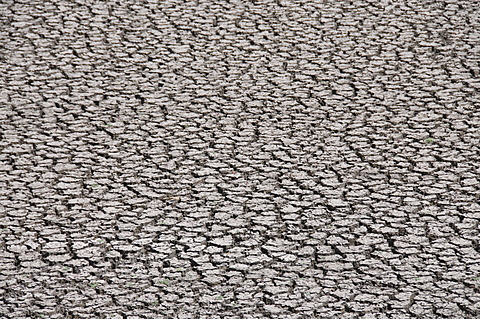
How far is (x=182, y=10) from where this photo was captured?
4363mm

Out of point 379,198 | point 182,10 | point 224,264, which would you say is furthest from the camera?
point 182,10

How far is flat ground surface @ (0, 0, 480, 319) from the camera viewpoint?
2525 millimetres

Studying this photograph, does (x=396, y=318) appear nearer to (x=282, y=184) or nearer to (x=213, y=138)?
(x=282, y=184)

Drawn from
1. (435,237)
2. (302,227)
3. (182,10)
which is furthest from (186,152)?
(182,10)

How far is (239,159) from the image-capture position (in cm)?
319

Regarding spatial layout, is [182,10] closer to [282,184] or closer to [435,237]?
[282,184]

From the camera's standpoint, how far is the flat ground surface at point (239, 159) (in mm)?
2525

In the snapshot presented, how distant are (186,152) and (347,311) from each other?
3.52 feet

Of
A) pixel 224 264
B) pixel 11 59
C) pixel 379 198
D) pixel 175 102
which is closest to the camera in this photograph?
pixel 224 264

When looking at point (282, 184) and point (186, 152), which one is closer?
point (282, 184)

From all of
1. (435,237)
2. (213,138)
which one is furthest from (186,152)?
(435,237)

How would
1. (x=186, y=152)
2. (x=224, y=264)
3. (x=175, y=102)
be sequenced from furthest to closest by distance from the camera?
(x=175, y=102)
(x=186, y=152)
(x=224, y=264)

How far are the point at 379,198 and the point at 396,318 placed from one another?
640 millimetres

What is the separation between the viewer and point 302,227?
279 cm
